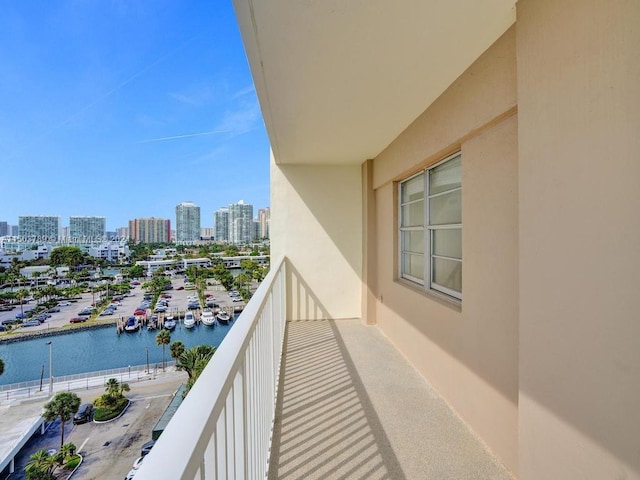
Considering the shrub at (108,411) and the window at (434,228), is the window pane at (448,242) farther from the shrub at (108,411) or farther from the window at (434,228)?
the shrub at (108,411)

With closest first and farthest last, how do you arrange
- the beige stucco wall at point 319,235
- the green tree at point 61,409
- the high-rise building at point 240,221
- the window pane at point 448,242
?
1. the window pane at point 448,242
2. the beige stucco wall at point 319,235
3. the green tree at point 61,409
4. the high-rise building at point 240,221

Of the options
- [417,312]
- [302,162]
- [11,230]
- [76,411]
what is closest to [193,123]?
[11,230]

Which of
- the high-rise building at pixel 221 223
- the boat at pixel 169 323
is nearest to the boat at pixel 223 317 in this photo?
the boat at pixel 169 323

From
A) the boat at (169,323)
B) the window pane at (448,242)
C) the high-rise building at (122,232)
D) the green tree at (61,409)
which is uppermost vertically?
the high-rise building at (122,232)

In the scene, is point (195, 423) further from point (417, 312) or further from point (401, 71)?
point (417, 312)

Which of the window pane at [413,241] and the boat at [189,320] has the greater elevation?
the window pane at [413,241]

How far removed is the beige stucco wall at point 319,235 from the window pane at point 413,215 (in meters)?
1.26

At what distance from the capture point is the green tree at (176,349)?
15.9 m

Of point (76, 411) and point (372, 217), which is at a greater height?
point (372, 217)

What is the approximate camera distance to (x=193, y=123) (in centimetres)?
3256

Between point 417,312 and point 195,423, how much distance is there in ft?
9.54

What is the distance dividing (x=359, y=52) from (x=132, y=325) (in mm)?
20956

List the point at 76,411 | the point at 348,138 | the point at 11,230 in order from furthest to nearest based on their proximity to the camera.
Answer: the point at 11,230 < the point at 76,411 < the point at 348,138

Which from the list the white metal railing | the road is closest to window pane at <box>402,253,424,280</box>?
the white metal railing
